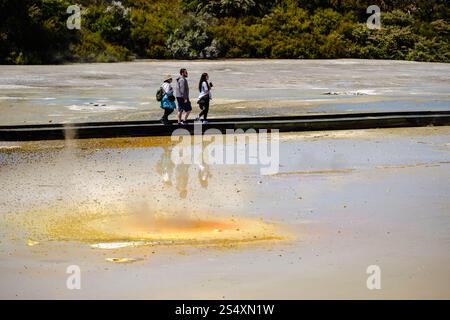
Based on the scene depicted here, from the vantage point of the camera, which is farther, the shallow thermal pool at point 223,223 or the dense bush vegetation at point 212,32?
the dense bush vegetation at point 212,32

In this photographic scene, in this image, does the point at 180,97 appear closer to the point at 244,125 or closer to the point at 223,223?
the point at 244,125

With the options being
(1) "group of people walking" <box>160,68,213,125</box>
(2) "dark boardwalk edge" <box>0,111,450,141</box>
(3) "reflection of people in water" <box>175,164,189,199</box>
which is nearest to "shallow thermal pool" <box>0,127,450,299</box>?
(3) "reflection of people in water" <box>175,164,189,199</box>

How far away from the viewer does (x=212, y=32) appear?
4947cm

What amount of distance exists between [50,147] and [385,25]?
125 feet

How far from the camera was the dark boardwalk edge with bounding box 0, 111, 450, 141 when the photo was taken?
64.8 ft

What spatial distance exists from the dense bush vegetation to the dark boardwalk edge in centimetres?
2439

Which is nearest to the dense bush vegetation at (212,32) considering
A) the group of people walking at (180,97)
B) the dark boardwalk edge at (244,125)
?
the group of people walking at (180,97)

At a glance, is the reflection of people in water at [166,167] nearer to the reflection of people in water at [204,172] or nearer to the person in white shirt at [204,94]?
the reflection of people in water at [204,172]

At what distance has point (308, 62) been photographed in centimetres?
4650

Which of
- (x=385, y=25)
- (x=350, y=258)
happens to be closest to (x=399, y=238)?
(x=350, y=258)

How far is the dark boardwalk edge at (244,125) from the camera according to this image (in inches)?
778

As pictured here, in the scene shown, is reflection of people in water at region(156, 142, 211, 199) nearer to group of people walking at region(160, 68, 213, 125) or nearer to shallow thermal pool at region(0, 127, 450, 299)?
shallow thermal pool at region(0, 127, 450, 299)

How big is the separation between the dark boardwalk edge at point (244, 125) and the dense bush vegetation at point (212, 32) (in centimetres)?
2439

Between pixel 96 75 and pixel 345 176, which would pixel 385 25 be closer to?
pixel 96 75
